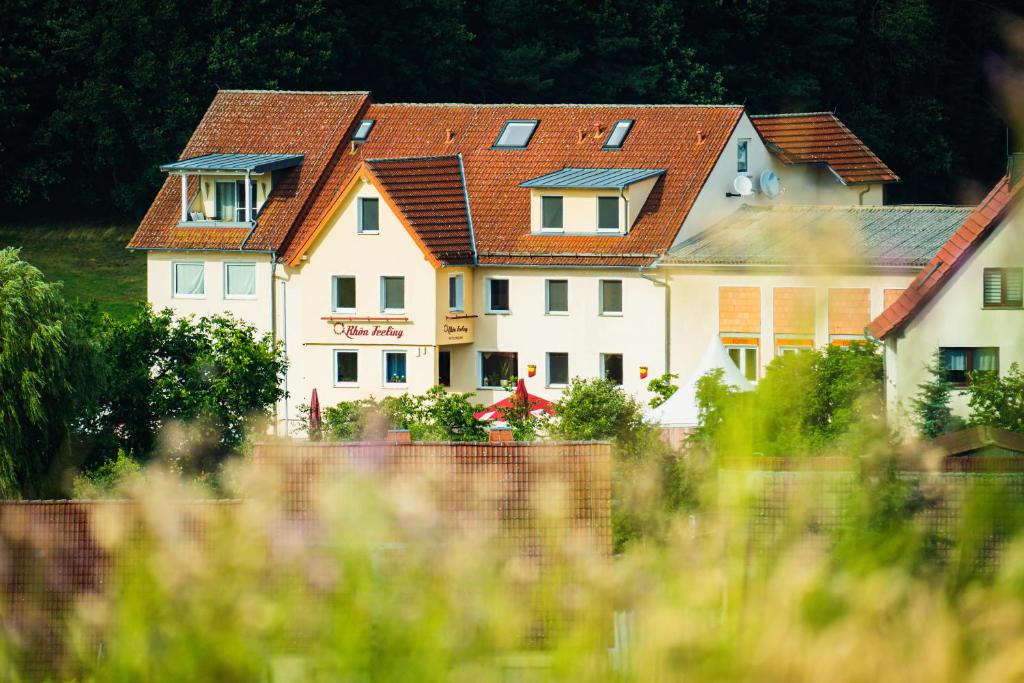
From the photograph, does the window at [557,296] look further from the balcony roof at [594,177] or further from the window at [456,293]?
the balcony roof at [594,177]

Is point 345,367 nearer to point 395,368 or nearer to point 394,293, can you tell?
point 395,368

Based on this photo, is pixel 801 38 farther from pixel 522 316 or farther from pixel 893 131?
pixel 522 316

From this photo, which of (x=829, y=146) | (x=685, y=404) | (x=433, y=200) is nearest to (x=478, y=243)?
(x=433, y=200)

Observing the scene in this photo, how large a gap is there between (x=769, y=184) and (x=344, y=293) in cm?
817

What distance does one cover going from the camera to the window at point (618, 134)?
121 feet

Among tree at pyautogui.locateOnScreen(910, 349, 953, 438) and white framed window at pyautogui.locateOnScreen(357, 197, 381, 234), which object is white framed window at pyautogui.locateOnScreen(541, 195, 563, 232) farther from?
tree at pyautogui.locateOnScreen(910, 349, 953, 438)

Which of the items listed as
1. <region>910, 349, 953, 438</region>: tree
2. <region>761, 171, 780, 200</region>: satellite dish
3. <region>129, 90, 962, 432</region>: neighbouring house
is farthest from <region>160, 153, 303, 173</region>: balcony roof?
<region>910, 349, 953, 438</region>: tree

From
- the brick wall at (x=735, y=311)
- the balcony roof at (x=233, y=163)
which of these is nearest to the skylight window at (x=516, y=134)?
the balcony roof at (x=233, y=163)

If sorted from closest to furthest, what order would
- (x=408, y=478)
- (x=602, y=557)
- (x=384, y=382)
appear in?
(x=602, y=557), (x=408, y=478), (x=384, y=382)

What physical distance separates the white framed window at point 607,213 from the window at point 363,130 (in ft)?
18.7

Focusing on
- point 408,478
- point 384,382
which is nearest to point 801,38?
point 384,382

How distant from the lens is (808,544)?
1.85 m

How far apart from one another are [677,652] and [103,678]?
1.78ft

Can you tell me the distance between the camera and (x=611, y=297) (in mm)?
35156
